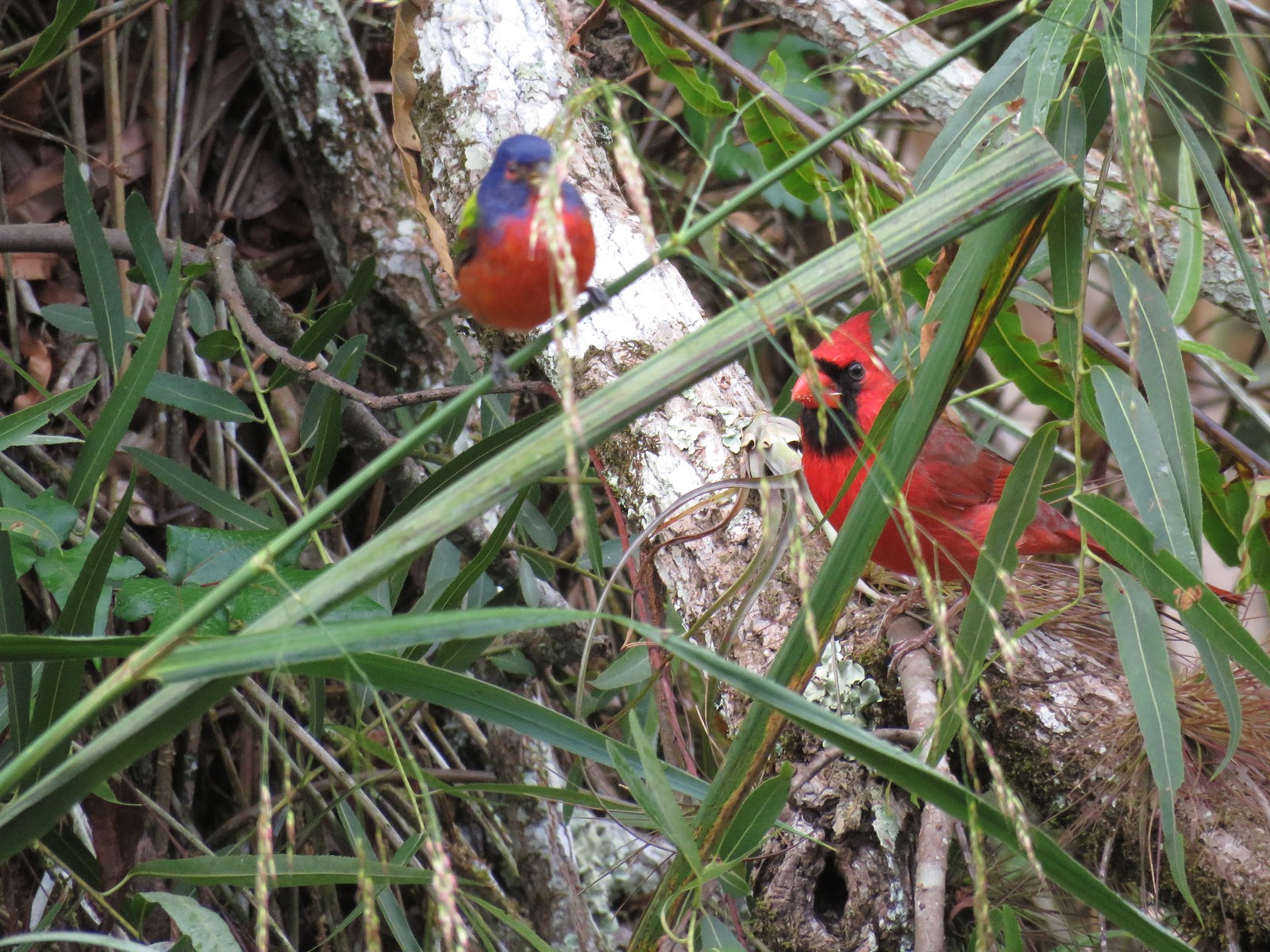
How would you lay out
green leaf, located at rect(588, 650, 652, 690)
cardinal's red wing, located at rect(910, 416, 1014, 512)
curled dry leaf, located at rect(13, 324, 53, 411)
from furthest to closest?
cardinal's red wing, located at rect(910, 416, 1014, 512) < curled dry leaf, located at rect(13, 324, 53, 411) < green leaf, located at rect(588, 650, 652, 690)

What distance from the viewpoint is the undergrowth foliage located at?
1180mm

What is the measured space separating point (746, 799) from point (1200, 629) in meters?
0.67

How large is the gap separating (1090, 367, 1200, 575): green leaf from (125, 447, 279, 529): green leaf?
172 centimetres

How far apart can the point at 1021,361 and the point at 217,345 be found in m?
1.83

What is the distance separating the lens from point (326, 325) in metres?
2.58

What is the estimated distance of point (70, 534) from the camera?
239cm

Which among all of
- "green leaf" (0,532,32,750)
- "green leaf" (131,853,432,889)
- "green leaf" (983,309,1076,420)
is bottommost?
"green leaf" (131,853,432,889)

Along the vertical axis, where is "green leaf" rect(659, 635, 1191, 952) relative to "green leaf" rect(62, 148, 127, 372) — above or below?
below

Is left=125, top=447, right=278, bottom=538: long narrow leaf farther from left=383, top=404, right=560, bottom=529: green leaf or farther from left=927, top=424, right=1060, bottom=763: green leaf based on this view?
left=927, top=424, right=1060, bottom=763: green leaf

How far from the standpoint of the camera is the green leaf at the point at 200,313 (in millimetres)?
2730

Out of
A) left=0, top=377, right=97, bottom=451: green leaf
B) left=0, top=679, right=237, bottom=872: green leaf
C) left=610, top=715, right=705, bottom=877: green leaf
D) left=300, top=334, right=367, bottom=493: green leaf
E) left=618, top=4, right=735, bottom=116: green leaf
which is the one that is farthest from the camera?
left=618, top=4, right=735, bottom=116: green leaf

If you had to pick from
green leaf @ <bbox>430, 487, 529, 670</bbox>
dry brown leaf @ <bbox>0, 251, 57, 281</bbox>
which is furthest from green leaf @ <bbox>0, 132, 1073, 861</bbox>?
dry brown leaf @ <bbox>0, 251, 57, 281</bbox>

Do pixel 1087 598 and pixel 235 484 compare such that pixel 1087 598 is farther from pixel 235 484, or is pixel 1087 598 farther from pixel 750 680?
pixel 235 484

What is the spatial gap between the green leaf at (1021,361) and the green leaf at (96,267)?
6.16ft
